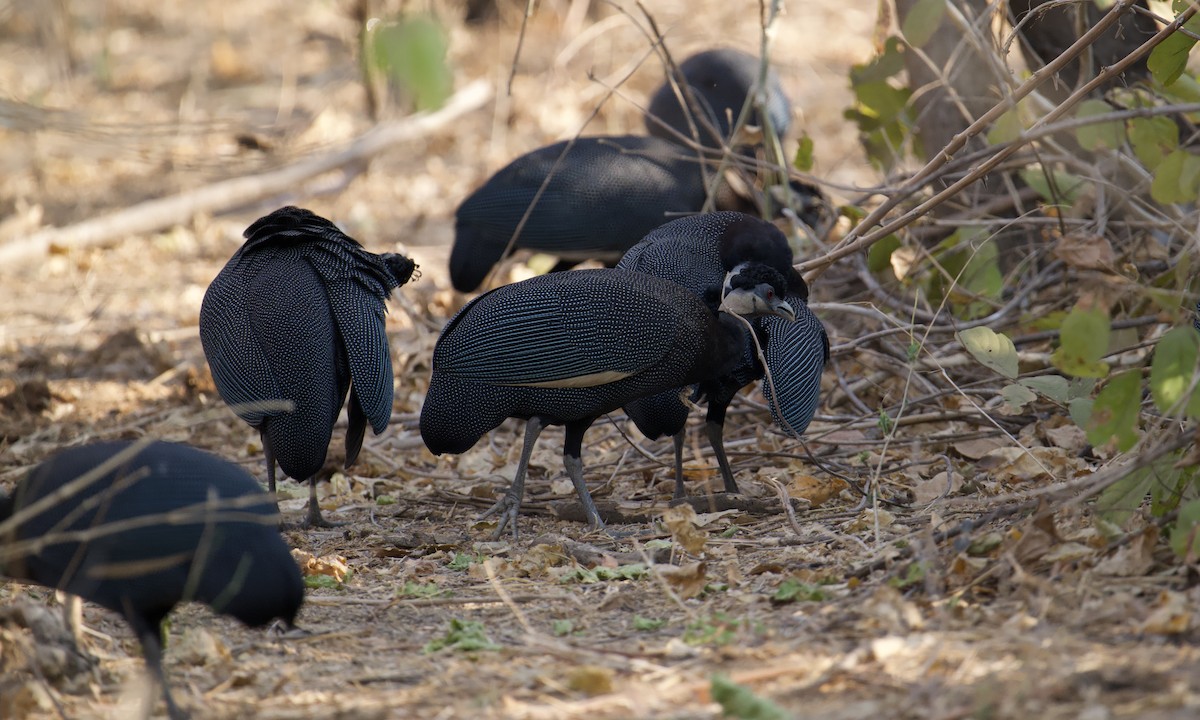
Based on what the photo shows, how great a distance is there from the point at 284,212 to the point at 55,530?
191cm

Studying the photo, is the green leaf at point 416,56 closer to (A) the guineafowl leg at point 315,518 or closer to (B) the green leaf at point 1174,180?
(B) the green leaf at point 1174,180

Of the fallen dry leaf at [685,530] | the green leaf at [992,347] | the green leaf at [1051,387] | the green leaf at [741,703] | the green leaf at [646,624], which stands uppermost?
the green leaf at [992,347]

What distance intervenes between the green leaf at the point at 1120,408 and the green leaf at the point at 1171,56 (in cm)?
117

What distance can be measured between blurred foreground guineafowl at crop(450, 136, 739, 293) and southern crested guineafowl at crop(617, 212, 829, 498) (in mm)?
1215

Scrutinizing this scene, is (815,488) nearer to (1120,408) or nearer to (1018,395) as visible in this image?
(1018,395)

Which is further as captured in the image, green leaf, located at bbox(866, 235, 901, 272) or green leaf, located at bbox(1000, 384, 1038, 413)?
green leaf, located at bbox(866, 235, 901, 272)

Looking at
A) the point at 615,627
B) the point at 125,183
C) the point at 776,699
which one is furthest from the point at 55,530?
the point at 125,183

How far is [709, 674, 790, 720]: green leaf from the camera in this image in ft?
8.38

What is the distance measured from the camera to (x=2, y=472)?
5.09 metres

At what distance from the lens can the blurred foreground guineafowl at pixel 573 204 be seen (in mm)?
6270

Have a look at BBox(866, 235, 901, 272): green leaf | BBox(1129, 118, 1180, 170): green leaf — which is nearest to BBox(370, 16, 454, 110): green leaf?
BBox(1129, 118, 1180, 170): green leaf

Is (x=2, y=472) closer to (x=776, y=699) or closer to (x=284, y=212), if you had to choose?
(x=284, y=212)

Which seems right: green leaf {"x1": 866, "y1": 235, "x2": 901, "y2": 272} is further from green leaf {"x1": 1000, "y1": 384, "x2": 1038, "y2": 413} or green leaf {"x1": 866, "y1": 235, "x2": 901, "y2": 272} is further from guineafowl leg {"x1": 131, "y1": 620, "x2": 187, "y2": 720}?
guineafowl leg {"x1": 131, "y1": 620, "x2": 187, "y2": 720}

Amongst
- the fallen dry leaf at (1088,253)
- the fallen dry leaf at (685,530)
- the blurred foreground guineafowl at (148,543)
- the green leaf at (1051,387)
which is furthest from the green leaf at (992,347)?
the blurred foreground guineafowl at (148,543)
